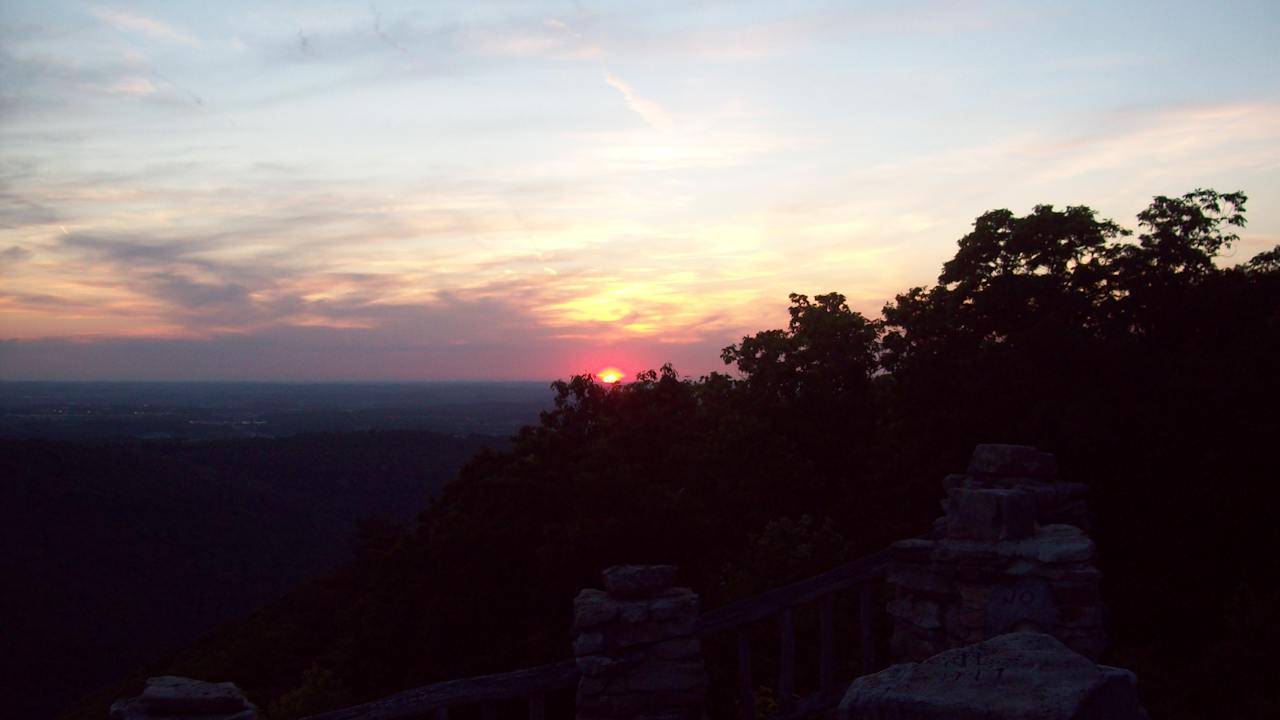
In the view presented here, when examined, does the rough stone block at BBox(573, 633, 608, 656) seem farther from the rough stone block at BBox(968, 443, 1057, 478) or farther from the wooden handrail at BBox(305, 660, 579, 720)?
the rough stone block at BBox(968, 443, 1057, 478)

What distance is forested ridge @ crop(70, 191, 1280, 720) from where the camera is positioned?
1650 cm

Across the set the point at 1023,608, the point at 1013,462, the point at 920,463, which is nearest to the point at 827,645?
the point at 1023,608

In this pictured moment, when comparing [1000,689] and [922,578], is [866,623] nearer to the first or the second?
[922,578]

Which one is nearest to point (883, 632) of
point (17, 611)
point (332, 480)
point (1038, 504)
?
point (1038, 504)

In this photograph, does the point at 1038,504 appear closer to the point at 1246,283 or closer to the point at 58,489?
the point at 1246,283

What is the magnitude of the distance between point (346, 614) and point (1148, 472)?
22.5 meters

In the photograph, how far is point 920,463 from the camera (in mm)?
20969

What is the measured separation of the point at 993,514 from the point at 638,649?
358 centimetres

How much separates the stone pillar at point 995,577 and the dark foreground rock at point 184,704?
616cm

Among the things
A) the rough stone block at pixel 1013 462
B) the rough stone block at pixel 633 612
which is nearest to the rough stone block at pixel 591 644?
the rough stone block at pixel 633 612

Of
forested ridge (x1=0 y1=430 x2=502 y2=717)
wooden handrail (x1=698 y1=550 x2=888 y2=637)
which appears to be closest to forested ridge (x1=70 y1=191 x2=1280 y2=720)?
wooden handrail (x1=698 y1=550 x2=888 y2=637)

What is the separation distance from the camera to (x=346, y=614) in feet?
92.4

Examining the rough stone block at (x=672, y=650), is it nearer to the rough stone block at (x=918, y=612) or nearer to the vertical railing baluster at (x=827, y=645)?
the vertical railing baluster at (x=827, y=645)

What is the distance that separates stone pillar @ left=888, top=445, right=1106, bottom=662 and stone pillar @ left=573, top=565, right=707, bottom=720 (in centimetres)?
237
